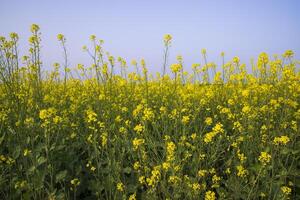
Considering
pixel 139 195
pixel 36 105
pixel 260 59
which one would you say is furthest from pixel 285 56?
pixel 36 105

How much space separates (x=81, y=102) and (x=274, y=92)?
294 centimetres

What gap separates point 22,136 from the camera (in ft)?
9.48

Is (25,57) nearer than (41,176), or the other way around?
(41,176)

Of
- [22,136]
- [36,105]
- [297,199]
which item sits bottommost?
[297,199]

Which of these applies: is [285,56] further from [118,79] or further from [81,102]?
[81,102]

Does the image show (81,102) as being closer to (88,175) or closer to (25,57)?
(25,57)

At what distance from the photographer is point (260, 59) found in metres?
4.36

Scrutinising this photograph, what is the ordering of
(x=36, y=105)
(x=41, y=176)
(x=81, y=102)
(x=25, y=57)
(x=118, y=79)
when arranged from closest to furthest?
(x=41, y=176), (x=36, y=105), (x=25, y=57), (x=81, y=102), (x=118, y=79)

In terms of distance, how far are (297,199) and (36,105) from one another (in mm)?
2779

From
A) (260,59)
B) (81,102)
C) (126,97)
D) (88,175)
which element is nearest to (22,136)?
(88,175)

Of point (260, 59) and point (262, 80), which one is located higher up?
point (260, 59)

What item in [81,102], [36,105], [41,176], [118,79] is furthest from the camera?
[118,79]

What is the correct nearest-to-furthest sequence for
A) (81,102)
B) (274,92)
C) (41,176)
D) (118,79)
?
(41,176) < (274,92) < (81,102) < (118,79)

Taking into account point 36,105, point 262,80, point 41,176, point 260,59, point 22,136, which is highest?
point 260,59
